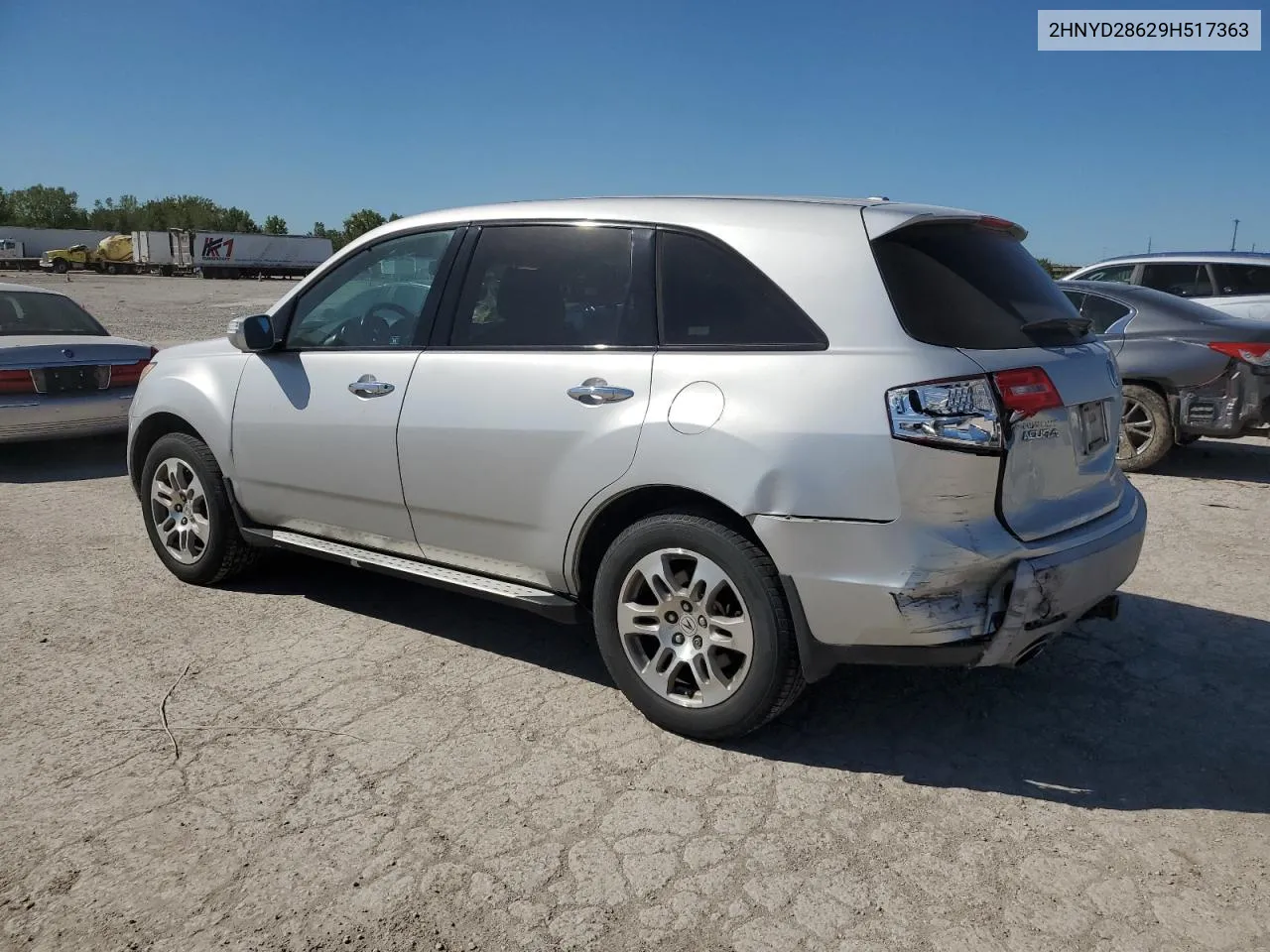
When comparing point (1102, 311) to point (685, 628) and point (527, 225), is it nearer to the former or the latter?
point (527, 225)

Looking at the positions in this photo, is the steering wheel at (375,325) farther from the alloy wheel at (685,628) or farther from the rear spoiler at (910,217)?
the rear spoiler at (910,217)

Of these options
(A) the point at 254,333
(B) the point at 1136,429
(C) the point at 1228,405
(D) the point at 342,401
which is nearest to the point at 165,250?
(B) the point at 1136,429

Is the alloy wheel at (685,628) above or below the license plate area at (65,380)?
below

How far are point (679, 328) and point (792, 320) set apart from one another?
16.6 inches

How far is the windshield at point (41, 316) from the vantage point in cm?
849

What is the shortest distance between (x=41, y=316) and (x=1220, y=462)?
10.4 metres

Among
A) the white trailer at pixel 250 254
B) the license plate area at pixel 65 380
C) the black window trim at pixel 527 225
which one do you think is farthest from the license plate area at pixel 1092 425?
the white trailer at pixel 250 254

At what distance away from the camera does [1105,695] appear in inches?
152

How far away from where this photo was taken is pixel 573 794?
3143 millimetres

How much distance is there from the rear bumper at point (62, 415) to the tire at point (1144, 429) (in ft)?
26.2

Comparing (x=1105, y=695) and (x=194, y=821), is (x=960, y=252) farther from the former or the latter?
(x=194, y=821)

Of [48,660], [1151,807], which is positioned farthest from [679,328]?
[48,660]

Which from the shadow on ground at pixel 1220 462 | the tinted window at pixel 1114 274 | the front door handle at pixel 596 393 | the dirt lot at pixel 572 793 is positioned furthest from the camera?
the tinted window at pixel 1114 274

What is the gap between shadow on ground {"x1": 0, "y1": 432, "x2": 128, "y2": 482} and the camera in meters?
8.19
